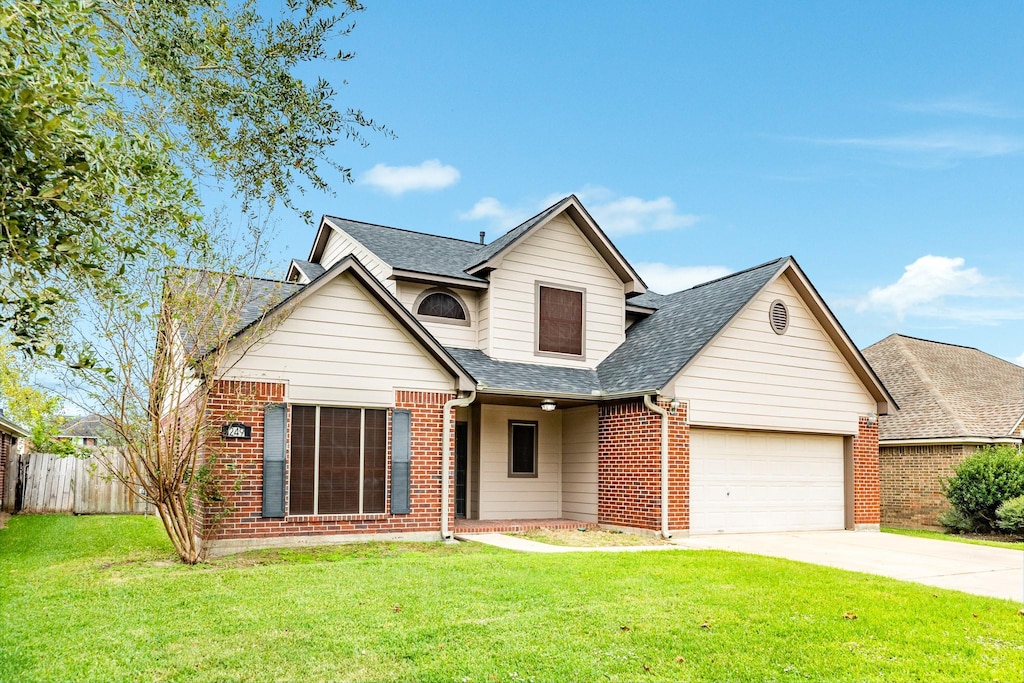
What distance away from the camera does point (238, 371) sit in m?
12.3

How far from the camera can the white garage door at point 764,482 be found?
51.7 ft

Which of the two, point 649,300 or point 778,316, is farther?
point 649,300

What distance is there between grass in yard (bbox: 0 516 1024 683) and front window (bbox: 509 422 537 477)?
6219mm

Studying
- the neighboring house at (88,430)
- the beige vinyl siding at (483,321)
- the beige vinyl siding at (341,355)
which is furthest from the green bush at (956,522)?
the neighboring house at (88,430)

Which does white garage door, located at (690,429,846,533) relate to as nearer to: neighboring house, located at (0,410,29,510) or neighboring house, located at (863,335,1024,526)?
neighboring house, located at (863,335,1024,526)

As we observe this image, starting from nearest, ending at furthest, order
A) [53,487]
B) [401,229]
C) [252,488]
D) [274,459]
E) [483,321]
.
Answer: [252,488], [274,459], [483,321], [401,229], [53,487]

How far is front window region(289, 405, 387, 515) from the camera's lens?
12727 millimetres

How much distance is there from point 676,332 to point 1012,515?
8475 millimetres

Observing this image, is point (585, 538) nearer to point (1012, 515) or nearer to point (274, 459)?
point (274, 459)

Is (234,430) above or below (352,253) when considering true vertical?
below

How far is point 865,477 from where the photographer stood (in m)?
17.9

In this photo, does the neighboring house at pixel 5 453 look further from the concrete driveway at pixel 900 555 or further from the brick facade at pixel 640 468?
the concrete driveway at pixel 900 555

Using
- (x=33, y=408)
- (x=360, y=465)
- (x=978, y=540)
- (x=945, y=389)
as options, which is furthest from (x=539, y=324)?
(x=33, y=408)

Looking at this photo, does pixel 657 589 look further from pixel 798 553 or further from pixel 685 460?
pixel 685 460
